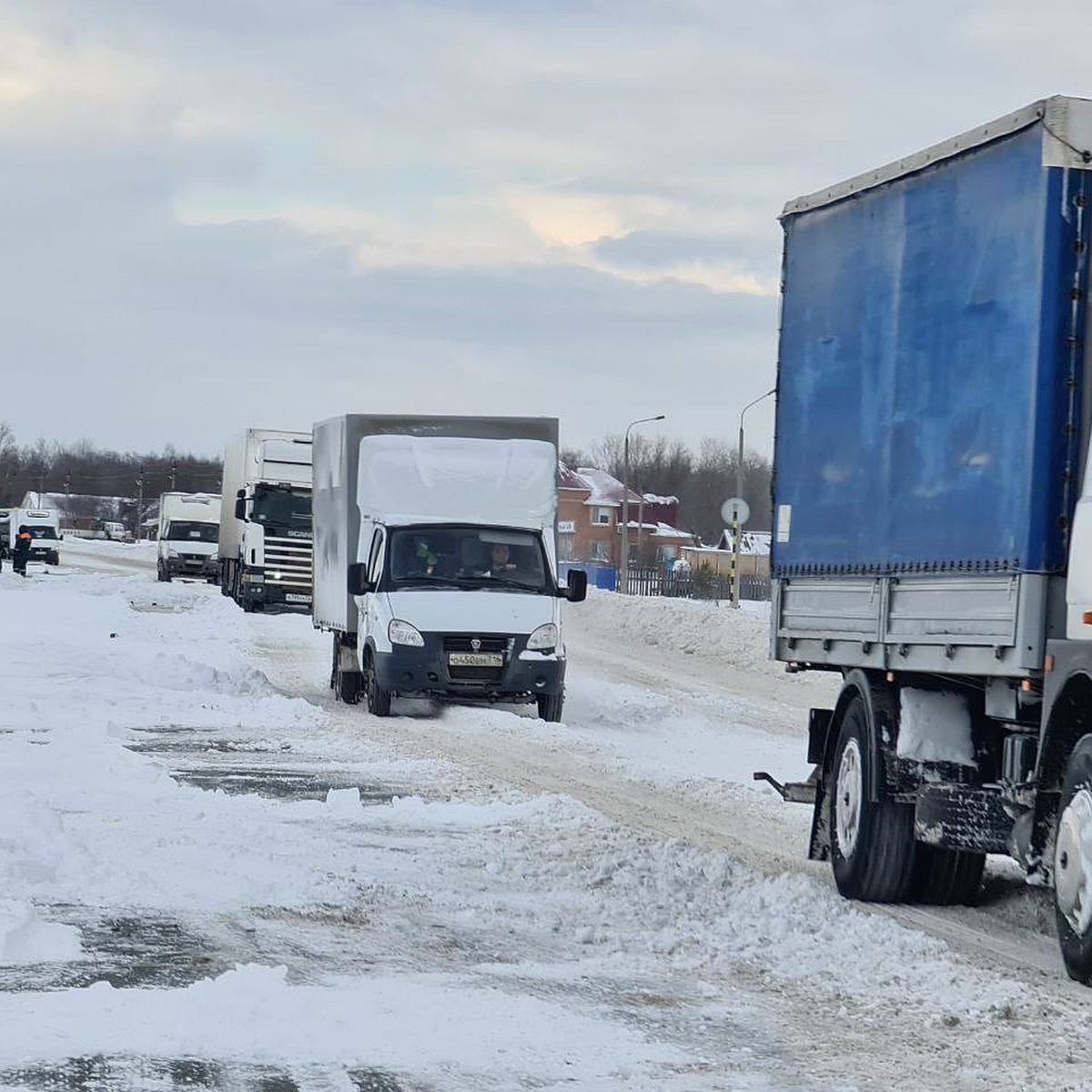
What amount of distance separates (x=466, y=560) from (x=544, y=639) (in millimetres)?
1264

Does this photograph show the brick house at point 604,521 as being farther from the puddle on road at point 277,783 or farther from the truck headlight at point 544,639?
the puddle on road at point 277,783

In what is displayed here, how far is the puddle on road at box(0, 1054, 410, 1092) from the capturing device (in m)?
5.36

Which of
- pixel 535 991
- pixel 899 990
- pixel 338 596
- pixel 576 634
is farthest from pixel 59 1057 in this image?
pixel 576 634

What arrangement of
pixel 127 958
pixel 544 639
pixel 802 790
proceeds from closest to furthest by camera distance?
pixel 127 958, pixel 802 790, pixel 544 639

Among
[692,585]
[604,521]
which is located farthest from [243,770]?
[604,521]

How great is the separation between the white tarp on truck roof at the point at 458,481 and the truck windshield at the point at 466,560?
163 millimetres

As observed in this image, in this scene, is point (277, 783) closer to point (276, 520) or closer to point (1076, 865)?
point (1076, 865)

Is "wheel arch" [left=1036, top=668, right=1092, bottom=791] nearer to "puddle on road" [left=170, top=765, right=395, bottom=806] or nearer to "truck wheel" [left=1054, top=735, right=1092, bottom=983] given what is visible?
"truck wheel" [left=1054, top=735, right=1092, bottom=983]

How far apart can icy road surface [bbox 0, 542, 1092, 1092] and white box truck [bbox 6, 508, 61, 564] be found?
67131 millimetres

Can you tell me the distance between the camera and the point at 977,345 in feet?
27.7

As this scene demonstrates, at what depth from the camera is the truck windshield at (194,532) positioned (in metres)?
63.3

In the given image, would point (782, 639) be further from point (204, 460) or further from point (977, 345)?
point (204, 460)

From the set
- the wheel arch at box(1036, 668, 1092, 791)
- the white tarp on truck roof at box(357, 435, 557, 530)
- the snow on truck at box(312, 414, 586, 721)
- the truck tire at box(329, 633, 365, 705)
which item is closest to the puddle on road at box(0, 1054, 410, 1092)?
the wheel arch at box(1036, 668, 1092, 791)

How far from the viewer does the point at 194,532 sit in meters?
63.5
